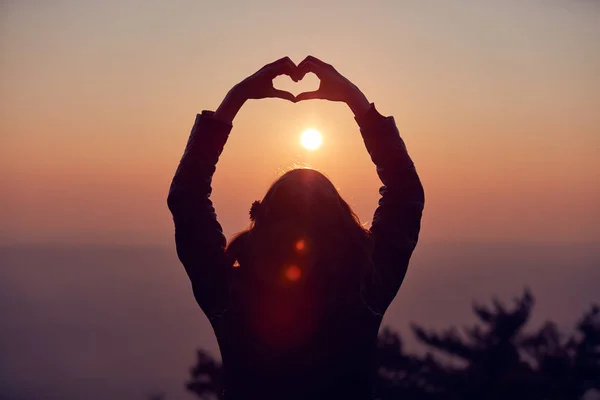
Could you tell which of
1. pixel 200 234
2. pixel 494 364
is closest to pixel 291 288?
pixel 200 234

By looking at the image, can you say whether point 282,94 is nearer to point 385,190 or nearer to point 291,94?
point 291,94

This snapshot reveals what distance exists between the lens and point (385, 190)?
3037 mm

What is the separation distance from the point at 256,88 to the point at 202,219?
0.69 meters

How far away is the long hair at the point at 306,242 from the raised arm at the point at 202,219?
0.12m

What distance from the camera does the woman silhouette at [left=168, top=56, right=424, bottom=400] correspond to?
265cm

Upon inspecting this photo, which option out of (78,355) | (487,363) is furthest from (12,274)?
(487,363)

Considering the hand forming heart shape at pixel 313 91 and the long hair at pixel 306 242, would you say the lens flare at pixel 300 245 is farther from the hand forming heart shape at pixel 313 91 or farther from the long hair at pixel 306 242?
the hand forming heart shape at pixel 313 91

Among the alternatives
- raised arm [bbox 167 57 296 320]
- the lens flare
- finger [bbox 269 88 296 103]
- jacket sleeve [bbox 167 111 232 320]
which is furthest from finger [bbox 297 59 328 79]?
the lens flare

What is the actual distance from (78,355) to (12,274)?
14234 mm

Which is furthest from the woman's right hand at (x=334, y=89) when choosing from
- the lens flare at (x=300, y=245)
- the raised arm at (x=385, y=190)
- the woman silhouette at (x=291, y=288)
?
the lens flare at (x=300, y=245)

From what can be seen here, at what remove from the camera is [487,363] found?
10828 millimetres

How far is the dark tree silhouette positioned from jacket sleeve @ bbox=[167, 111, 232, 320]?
7.93 meters

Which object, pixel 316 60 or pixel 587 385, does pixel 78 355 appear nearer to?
pixel 587 385

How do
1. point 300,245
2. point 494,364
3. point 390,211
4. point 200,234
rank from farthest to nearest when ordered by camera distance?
point 494,364, point 390,211, point 200,234, point 300,245
